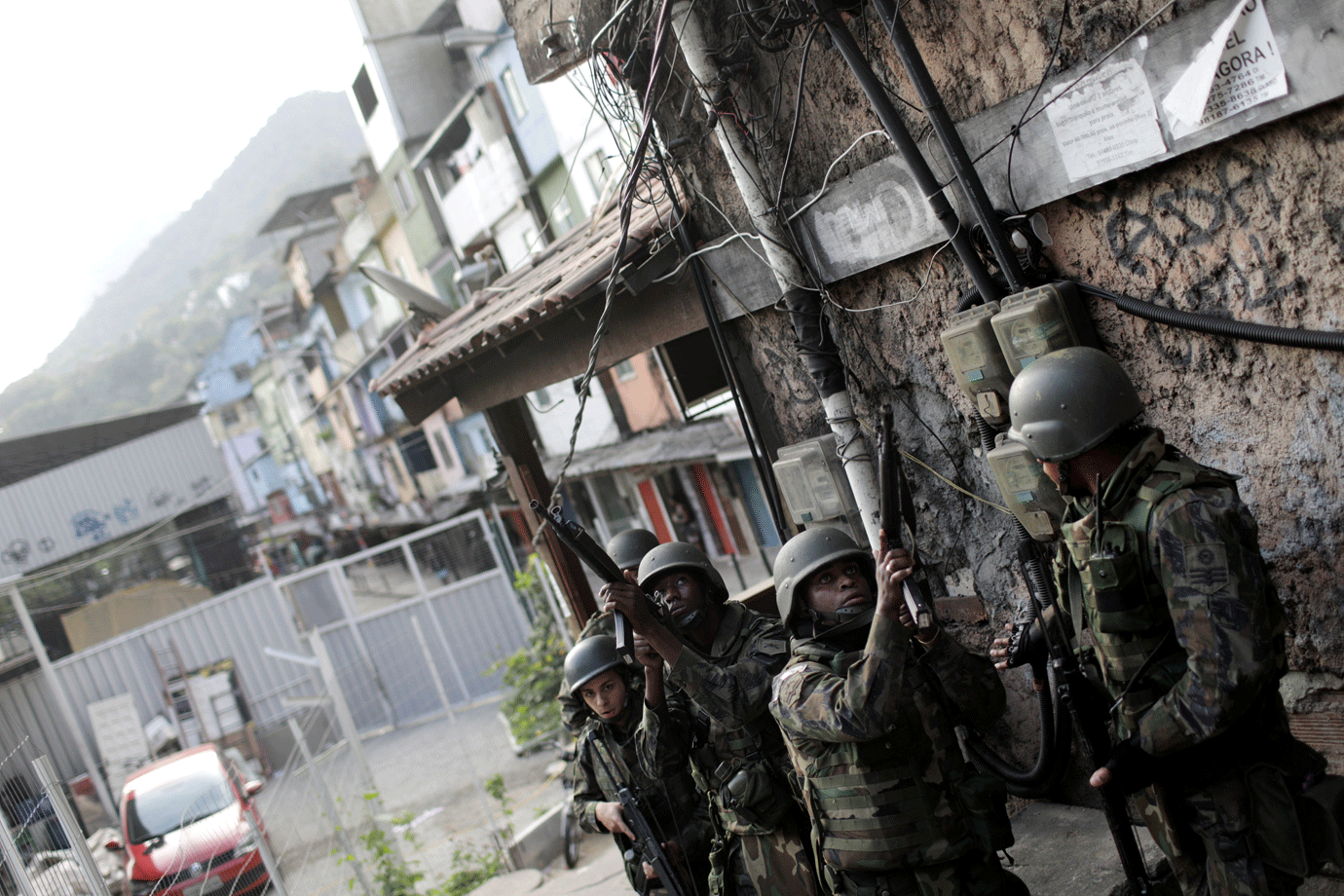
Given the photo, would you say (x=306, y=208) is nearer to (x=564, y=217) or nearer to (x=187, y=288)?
(x=564, y=217)

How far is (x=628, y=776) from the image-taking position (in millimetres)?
4402

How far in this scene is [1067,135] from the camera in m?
3.24

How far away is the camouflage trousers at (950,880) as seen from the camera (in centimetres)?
299

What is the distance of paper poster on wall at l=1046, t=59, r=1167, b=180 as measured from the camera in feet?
9.91

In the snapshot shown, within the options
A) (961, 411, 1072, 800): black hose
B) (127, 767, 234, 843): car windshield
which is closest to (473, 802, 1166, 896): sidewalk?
(961, 411, 1072, 800): black hose

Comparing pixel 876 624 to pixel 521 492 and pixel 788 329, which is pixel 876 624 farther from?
pixel 521 492

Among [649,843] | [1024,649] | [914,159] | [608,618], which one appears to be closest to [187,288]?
[608,618]

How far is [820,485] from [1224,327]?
6.29ft

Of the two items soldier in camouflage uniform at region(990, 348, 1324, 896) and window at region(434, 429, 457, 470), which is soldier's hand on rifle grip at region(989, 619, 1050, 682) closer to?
soldier in camouflage uniform at region(990, 348, 1324, 896)

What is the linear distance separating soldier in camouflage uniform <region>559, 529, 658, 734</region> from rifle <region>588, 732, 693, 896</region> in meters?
0.40

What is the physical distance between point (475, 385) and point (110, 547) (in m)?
26.7

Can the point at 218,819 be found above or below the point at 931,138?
below

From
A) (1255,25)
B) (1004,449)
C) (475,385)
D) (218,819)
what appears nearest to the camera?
(1255,25)

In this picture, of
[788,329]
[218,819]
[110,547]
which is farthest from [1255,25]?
[110,547]
